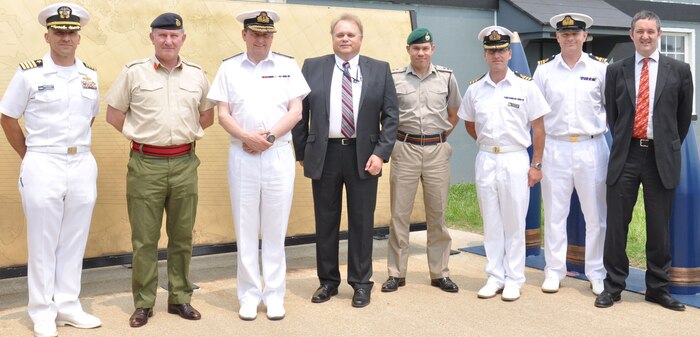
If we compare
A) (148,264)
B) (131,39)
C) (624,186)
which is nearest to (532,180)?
(624,186)

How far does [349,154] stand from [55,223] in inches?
74.2

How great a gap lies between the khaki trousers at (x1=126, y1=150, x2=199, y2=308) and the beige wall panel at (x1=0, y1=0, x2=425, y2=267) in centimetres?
96

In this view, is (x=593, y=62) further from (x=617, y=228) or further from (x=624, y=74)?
(x=617, y=228)

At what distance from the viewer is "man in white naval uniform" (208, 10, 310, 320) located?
16.1 ft

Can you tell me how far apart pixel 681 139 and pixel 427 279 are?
210 centimetres

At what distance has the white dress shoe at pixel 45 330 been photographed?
15.0ft

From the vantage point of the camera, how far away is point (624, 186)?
5.26 meters

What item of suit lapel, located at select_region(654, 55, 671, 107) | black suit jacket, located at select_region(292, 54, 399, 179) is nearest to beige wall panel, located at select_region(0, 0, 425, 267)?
black suit jacket, located at select_region(292, 54, 399, 179)

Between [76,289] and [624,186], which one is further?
[624,186]

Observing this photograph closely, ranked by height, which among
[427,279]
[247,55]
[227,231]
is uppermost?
[247,55]

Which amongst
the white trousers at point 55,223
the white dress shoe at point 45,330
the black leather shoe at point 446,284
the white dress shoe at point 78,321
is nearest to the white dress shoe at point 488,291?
the black leather shoe at point 446,284

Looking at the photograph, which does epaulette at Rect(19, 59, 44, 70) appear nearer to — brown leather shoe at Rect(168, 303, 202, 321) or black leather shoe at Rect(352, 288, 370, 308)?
brown leather shoe at Rect(168, 303, 202, 321)

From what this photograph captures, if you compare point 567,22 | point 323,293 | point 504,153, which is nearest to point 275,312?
point 323,293

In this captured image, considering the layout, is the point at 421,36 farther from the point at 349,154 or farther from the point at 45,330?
the point at 45,330
